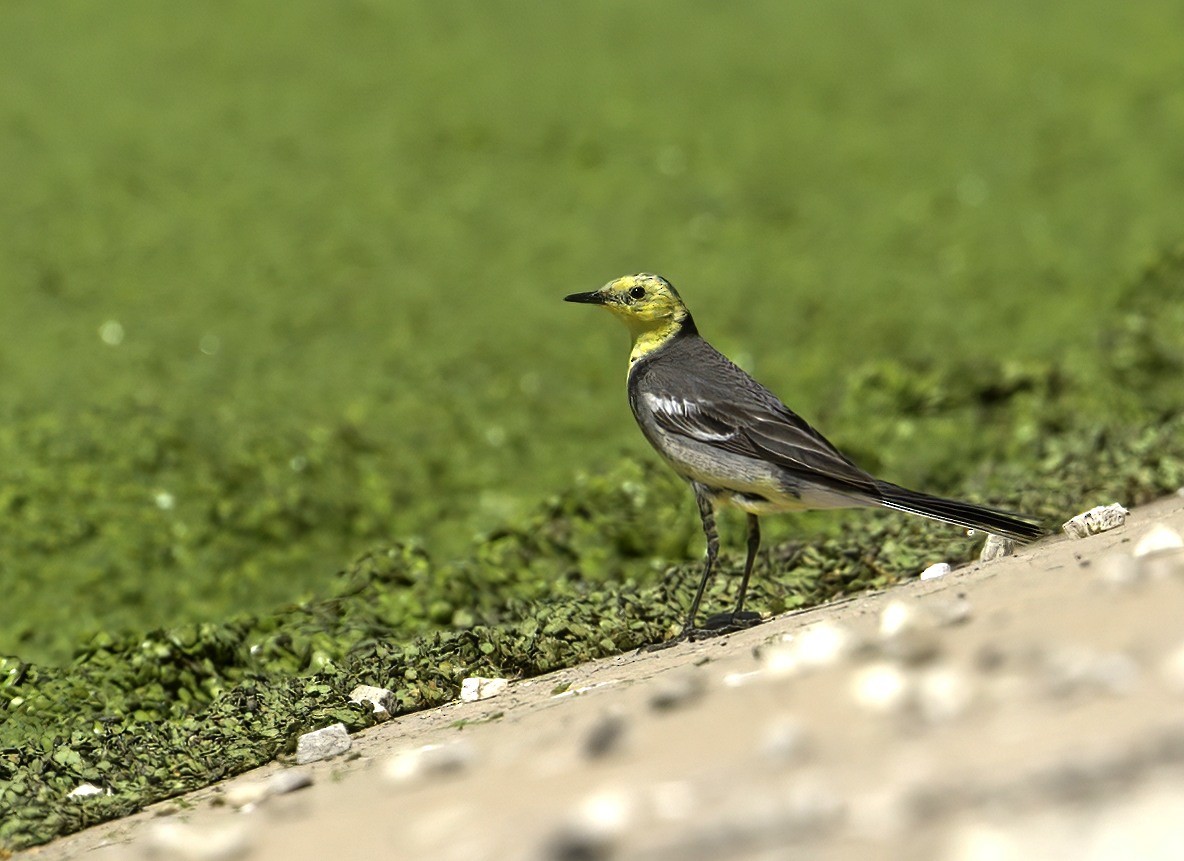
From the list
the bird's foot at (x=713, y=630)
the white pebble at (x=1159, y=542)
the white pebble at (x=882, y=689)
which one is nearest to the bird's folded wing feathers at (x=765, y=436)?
the bird's foot at (x=713, y=630)

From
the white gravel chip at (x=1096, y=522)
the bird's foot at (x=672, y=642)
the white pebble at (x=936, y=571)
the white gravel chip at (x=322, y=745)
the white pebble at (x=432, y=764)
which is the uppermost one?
the white pebble at (x=432, y=764)

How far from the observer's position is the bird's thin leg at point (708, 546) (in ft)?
23.9

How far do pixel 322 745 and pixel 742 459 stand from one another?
2433mm

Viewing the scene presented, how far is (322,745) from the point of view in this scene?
20.2ft

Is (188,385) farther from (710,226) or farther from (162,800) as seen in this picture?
(162,800)

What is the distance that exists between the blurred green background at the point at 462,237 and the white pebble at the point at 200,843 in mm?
3789

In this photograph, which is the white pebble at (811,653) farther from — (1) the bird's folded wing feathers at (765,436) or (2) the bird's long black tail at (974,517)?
(1) the bird's folded wing feathers at (765,436)

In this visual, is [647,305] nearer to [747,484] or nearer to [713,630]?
[747,484]

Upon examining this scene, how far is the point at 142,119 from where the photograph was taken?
54.9 feet

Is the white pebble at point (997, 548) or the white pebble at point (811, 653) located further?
the white pebble at point (997, 548)

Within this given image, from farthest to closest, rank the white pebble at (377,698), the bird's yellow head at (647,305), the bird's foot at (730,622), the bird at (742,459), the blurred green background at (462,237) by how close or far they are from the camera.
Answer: the blurred green background at (462,237) → the bird's yellow head at (647,305) → the bird's foot at (730,622) → the bird at (742,459) → the white pebble at (377,698)

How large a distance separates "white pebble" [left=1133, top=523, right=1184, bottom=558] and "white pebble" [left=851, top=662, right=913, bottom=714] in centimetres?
153

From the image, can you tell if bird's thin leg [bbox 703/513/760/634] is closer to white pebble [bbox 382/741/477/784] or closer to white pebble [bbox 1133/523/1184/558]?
white pebble [bbox 1133/523/1184/558]

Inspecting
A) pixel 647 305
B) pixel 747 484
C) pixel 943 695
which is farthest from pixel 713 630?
pixel 943 695
